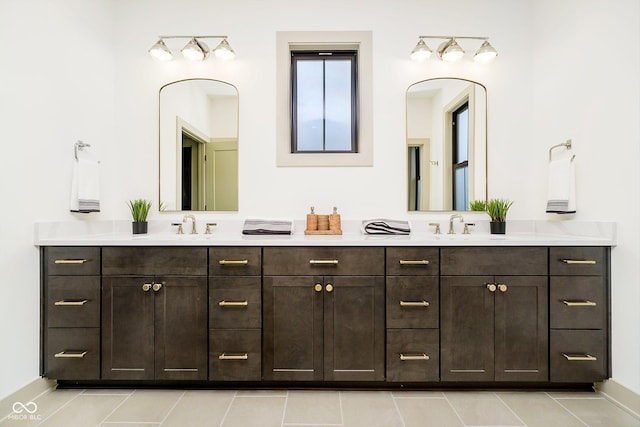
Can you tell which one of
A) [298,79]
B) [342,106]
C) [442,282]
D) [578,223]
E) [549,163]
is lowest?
[442,282]

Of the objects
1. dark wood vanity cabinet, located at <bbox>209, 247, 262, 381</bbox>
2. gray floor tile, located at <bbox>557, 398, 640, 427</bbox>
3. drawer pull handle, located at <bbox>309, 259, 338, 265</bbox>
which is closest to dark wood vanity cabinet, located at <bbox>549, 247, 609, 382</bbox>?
gray floor tile, located at <bbox>557, 398, 640, 427</bbox>

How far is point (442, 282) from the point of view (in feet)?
5.91

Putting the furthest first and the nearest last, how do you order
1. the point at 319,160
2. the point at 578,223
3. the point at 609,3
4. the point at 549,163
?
the point at 319,160
the point at 549,163
the point at 578,223
the point at 609,3

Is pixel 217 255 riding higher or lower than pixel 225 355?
higher

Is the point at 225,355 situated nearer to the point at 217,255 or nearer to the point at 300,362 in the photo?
the point at 300,362

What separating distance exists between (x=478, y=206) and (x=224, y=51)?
2.09 m

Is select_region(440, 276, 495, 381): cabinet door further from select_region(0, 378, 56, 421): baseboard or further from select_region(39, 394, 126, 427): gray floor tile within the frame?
select_region(0, 378, 56, 421): baseboard

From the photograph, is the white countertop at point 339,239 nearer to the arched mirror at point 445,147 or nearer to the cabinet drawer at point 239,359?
the arched mirror at point 445,147

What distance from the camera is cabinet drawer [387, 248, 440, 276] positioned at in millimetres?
1801

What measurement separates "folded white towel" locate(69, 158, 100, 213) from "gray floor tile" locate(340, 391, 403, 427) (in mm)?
1907

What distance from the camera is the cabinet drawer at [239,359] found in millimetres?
1806

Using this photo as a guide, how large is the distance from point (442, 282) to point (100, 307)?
188 cm

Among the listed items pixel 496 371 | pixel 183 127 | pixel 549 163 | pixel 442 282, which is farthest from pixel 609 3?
pixel 183 127

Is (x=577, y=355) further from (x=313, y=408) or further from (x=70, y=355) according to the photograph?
(x=70, y=355)
